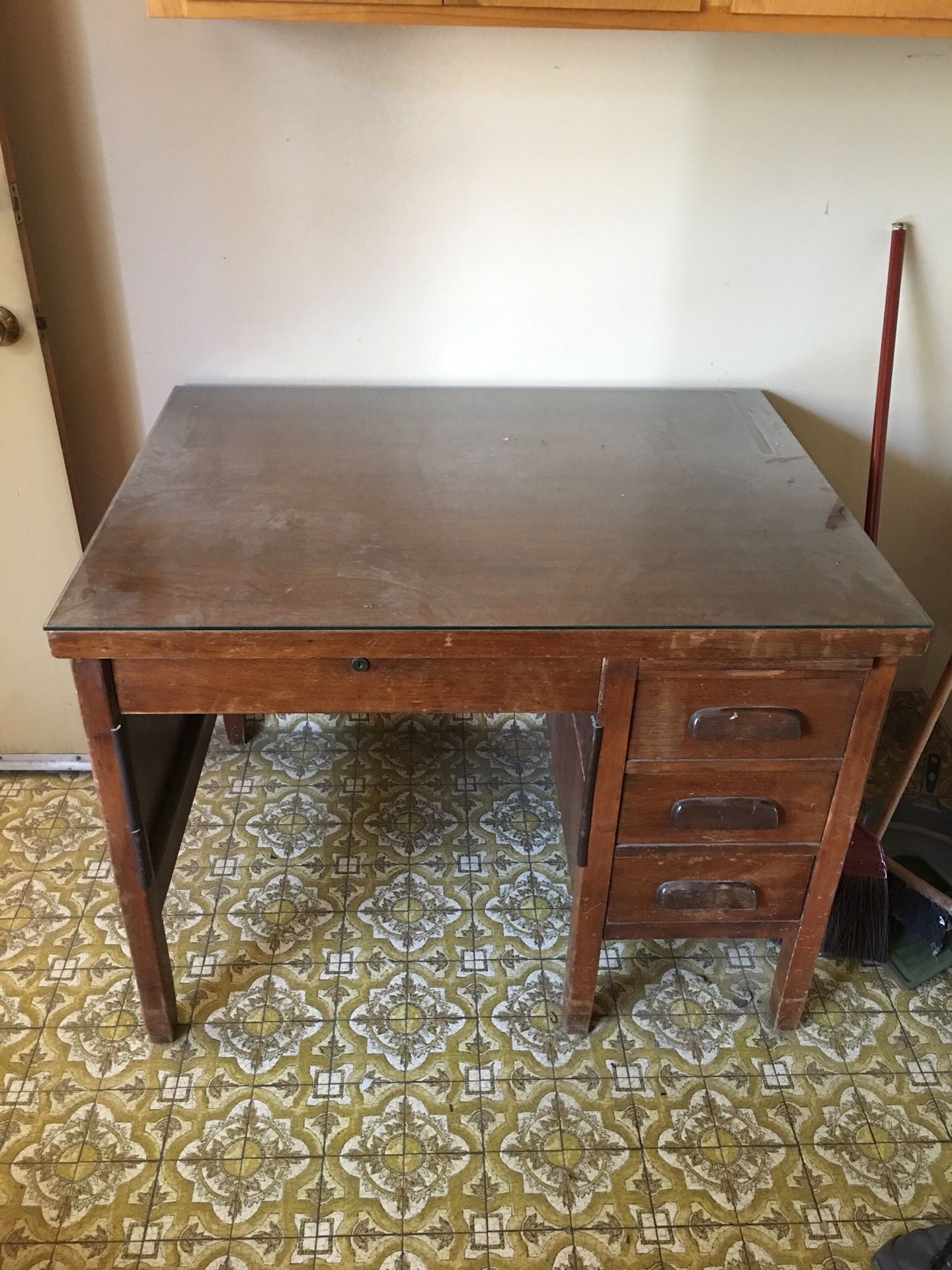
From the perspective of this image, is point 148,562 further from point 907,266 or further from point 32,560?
point 907,266

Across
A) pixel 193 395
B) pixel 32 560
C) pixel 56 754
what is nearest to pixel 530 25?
pixel 193 395

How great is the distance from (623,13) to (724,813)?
3.59 ft

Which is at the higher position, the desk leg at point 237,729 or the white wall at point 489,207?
the white wall at point 489,207

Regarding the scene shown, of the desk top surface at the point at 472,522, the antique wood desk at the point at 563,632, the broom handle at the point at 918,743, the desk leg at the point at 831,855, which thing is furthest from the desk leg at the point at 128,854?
the broom handle at the point at 918,743

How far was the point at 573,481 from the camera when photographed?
157 cm

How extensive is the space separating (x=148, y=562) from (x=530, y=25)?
879 mm

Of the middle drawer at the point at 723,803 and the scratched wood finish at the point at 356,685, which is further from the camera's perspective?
the middle drawer at the point at 723,803

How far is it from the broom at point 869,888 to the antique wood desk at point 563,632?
19 cm

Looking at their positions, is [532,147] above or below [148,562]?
above

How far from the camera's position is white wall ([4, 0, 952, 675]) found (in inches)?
63.9

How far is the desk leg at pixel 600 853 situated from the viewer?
130cm

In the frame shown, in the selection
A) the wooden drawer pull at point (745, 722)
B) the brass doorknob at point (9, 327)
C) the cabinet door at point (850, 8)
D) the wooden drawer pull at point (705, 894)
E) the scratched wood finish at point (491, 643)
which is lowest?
the wooden drawer pull at point (705, 894)

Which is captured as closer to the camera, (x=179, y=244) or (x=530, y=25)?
(x=530, y=25)

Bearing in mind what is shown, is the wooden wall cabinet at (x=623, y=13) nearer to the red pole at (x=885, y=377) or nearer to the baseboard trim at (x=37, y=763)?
the red pole at (x=885, y=377)
